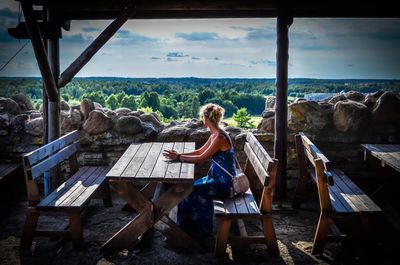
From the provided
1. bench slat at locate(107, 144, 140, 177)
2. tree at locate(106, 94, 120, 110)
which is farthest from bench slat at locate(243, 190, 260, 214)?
tree at locate(106, 94, 120, 110)

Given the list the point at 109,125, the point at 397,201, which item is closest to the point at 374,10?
the point at 397,201

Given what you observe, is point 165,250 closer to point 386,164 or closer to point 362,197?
point 362,197

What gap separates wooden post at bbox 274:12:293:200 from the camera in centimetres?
536

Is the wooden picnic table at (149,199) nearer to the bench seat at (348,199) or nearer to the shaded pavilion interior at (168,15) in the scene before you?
the bench seat at (348,199)

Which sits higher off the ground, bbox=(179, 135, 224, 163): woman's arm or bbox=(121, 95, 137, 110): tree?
bbox=(121, 95, 137, 110): tree

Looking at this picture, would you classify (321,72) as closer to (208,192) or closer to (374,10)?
(374,10)

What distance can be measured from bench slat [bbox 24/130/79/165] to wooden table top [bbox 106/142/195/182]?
2.72 ft

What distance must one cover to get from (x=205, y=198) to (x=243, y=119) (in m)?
2.79

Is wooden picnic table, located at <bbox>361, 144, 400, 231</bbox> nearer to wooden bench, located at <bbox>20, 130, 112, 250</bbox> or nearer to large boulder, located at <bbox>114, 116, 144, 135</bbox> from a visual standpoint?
large boulder, located at <bbox>114, 116, 144, 135</bbox>

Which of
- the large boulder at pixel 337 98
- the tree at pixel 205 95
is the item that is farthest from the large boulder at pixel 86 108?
the large boulder at pixel 337 98

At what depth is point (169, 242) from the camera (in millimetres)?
4094

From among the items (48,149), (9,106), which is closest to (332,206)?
(48,149)

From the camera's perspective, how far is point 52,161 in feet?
14.5

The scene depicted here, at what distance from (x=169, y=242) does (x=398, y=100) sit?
395cm
